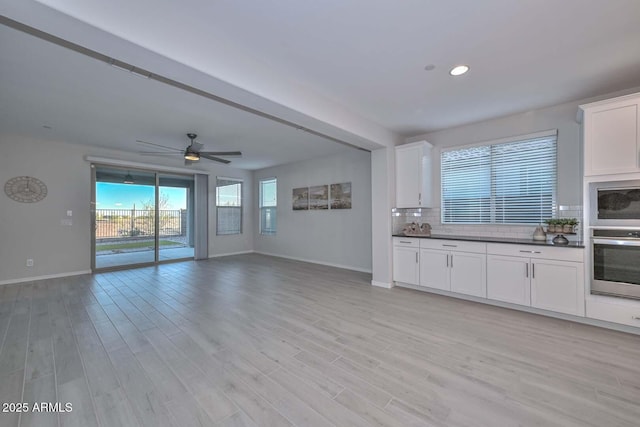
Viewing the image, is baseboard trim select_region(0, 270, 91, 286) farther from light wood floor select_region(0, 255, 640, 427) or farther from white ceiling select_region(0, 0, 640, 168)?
white ceiling select_region(0, 0, 640, 168)

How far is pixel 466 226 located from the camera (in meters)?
4.39

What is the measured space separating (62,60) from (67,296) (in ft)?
11.4

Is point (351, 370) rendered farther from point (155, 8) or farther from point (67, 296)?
point (67, 296)

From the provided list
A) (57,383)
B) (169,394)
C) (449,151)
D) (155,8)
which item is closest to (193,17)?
(155,8)

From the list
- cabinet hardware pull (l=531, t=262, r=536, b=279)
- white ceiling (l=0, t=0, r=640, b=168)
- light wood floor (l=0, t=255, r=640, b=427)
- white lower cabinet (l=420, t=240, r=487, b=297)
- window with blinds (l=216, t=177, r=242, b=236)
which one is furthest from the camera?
window with blinds (l=216, t=177, r=242, b=236)

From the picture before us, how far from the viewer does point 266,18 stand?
2.02 m

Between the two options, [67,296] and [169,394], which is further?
[67,296]

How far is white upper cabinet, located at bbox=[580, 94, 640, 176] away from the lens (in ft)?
9.02

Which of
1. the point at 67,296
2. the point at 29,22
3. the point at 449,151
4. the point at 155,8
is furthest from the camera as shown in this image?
the point at 449,151

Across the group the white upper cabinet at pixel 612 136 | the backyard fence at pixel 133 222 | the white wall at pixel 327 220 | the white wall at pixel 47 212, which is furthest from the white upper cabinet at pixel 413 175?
the white wall at pixel 47 212

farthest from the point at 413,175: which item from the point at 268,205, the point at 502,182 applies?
the point at 268,205

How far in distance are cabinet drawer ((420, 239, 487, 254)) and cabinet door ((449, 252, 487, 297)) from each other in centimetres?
7

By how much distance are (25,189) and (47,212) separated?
1.71ft

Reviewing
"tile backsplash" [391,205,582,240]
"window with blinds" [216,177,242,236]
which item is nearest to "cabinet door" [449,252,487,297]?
"tile backsplash" [391,205,582,240]
